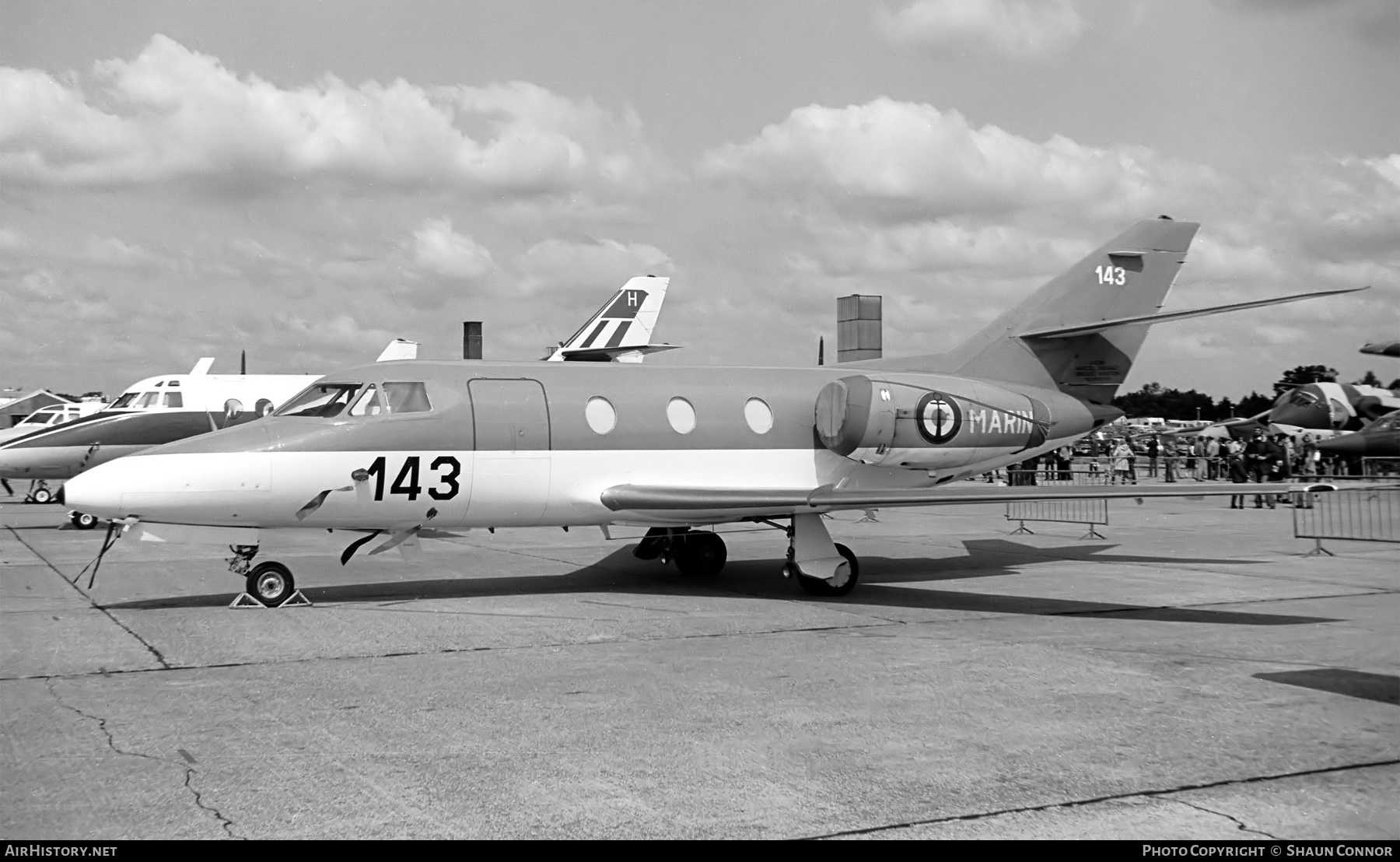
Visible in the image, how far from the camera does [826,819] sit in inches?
205

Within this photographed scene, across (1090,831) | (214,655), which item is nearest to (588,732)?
(1090,831)

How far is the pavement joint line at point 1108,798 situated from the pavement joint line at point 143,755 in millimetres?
2531

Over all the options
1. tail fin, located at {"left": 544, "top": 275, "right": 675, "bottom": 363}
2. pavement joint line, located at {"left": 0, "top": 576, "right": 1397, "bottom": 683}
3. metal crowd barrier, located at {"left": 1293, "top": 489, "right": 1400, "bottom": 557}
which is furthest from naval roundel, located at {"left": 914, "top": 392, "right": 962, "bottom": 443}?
tail fin, located at {"left": 544, "top": 275, "right": 675, "bottom": 363}

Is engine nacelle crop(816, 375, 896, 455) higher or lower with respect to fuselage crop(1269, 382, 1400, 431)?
lower

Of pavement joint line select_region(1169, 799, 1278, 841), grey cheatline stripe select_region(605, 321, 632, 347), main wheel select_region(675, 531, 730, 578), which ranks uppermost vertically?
grey cheatline stripe select_region(605, 321, 632, 347)

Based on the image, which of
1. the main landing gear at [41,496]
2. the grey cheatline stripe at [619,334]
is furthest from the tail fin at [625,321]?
the main landing gear at [41,496]

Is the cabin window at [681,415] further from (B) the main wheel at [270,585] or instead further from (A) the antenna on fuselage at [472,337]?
(A) the antenna on fuselage at [472,337]

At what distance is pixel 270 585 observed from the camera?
11.9 metres

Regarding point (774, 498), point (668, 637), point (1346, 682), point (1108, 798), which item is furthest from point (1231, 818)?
point (774, 498)

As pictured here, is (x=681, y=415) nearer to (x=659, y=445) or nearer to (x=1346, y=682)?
(x=659, y=445)

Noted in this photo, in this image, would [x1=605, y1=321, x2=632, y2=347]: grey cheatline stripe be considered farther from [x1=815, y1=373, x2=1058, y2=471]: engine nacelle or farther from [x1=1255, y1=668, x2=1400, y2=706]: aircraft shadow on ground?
[x1=1255, y1=668, x2=1400, y2=706]: aircraft shadow on ground

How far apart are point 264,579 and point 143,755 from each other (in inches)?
231

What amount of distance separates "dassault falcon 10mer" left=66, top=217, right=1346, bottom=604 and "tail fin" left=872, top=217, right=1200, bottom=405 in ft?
0.08

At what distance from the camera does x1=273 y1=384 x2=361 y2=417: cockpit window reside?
12.1 metres
